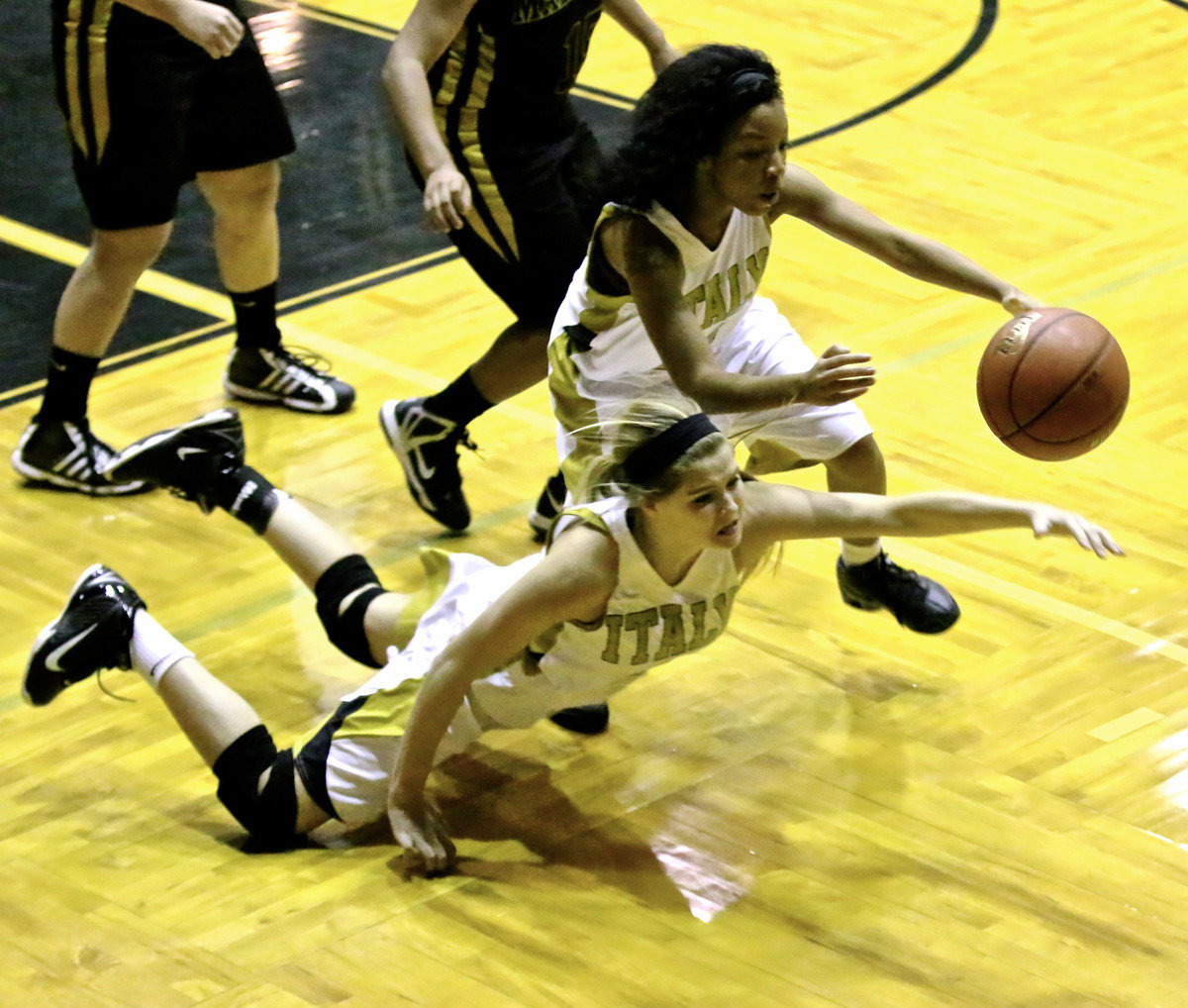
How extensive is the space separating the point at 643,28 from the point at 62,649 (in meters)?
1.97

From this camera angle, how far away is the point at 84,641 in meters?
3.68

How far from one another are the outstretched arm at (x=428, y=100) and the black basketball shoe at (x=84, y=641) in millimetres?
972

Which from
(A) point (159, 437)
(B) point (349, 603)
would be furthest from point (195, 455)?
(B) point (349, 603)

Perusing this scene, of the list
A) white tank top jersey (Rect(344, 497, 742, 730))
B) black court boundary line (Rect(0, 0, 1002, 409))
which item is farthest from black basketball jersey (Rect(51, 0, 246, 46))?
white tank top jersey (Rect(344, 497, 742, 730))

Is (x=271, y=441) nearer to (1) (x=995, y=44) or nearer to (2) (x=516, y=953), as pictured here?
(2) (x=516, y=953)

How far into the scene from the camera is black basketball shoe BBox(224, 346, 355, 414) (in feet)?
17.4

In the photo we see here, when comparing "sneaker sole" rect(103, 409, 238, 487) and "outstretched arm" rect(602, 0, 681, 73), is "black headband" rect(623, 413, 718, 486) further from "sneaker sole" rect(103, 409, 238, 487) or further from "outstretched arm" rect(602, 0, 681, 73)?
"outstretched arm" rect(602, 0, 681, 73)

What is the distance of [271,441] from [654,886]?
2280 millimetres

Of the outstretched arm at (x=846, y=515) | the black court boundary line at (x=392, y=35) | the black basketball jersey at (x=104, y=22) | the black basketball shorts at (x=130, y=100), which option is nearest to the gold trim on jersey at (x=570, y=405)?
the outstretched arm at (x=846, y=515)

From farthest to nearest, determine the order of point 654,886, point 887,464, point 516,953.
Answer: point 887,464 < point 654,886 < point 516,953

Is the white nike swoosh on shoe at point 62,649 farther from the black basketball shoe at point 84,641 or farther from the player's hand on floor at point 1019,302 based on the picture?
the player's hand on floor at point 1019,302

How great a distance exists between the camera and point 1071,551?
4488 mm

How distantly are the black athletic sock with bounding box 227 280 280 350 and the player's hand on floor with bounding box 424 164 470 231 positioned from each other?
5.08ft

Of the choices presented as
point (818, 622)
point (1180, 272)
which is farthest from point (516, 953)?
point (1180, 272)
